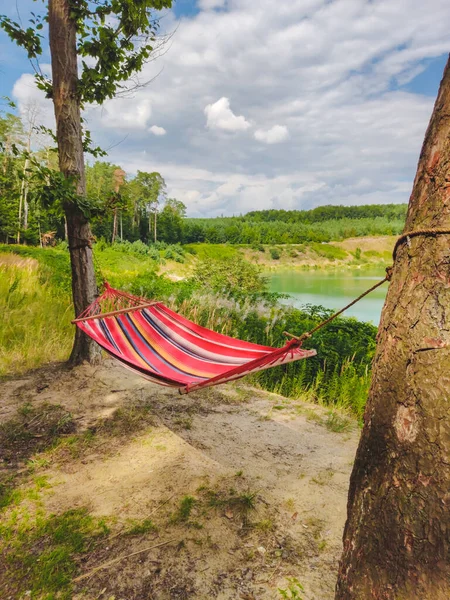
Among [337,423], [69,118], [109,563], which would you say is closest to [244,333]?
[337,423]

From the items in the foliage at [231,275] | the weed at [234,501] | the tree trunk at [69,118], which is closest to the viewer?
the weed at [234,501]

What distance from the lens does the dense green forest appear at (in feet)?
8.00

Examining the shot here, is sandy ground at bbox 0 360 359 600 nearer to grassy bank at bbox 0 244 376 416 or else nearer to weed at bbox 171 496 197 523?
weed at bbox 171 496 197 523

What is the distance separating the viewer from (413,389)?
730 millimetres

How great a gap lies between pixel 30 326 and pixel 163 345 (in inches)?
70.6

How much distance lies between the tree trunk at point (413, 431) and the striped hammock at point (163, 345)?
2.83 ft

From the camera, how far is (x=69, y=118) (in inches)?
99.3

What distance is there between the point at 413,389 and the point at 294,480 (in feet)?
3.81

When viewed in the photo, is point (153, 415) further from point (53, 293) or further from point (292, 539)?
point (53, 293)

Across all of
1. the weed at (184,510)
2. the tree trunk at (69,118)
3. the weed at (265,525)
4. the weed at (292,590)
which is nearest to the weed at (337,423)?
the weed at (265,525)

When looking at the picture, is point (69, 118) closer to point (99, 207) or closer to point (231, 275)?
point (99, 207)

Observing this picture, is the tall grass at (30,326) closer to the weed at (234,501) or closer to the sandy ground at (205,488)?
the sandy ground at (205,488)

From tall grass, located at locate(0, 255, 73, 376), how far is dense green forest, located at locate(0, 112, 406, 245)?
0.85 m

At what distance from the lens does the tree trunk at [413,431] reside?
0.68m
